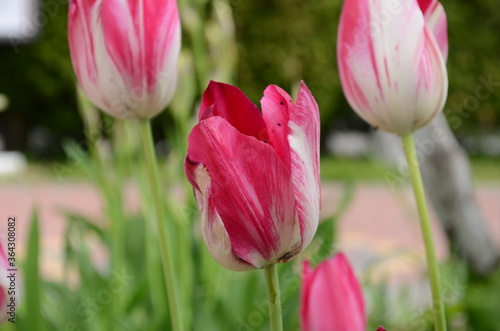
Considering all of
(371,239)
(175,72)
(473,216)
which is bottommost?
(371,239)

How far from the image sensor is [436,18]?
371mm

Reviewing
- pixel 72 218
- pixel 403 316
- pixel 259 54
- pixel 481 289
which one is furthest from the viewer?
pixel 259 54

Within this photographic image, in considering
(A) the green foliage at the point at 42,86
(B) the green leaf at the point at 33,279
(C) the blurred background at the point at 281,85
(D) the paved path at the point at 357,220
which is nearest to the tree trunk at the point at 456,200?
(D) the paved path at the point at 357,220

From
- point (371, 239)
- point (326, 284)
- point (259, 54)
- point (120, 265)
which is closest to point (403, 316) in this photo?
point (120, 265)

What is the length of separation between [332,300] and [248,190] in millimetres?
90

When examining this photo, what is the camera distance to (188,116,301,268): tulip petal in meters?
0.27

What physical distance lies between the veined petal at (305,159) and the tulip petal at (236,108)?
19mm

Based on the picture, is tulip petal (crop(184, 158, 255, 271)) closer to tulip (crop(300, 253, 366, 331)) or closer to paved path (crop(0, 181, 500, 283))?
tulip (crop(300, 253, 366, 331))

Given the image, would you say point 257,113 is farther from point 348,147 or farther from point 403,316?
point 348,147

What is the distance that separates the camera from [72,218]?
1351mm

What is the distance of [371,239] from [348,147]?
16.9ft

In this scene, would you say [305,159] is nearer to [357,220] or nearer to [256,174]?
[256,174]

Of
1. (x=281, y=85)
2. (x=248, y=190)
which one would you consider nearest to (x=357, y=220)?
(x=281, y=85)

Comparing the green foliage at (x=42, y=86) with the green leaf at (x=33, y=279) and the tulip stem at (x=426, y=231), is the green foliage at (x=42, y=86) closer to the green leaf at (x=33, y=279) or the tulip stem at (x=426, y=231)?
the green leaf at (x=33, y=279)
